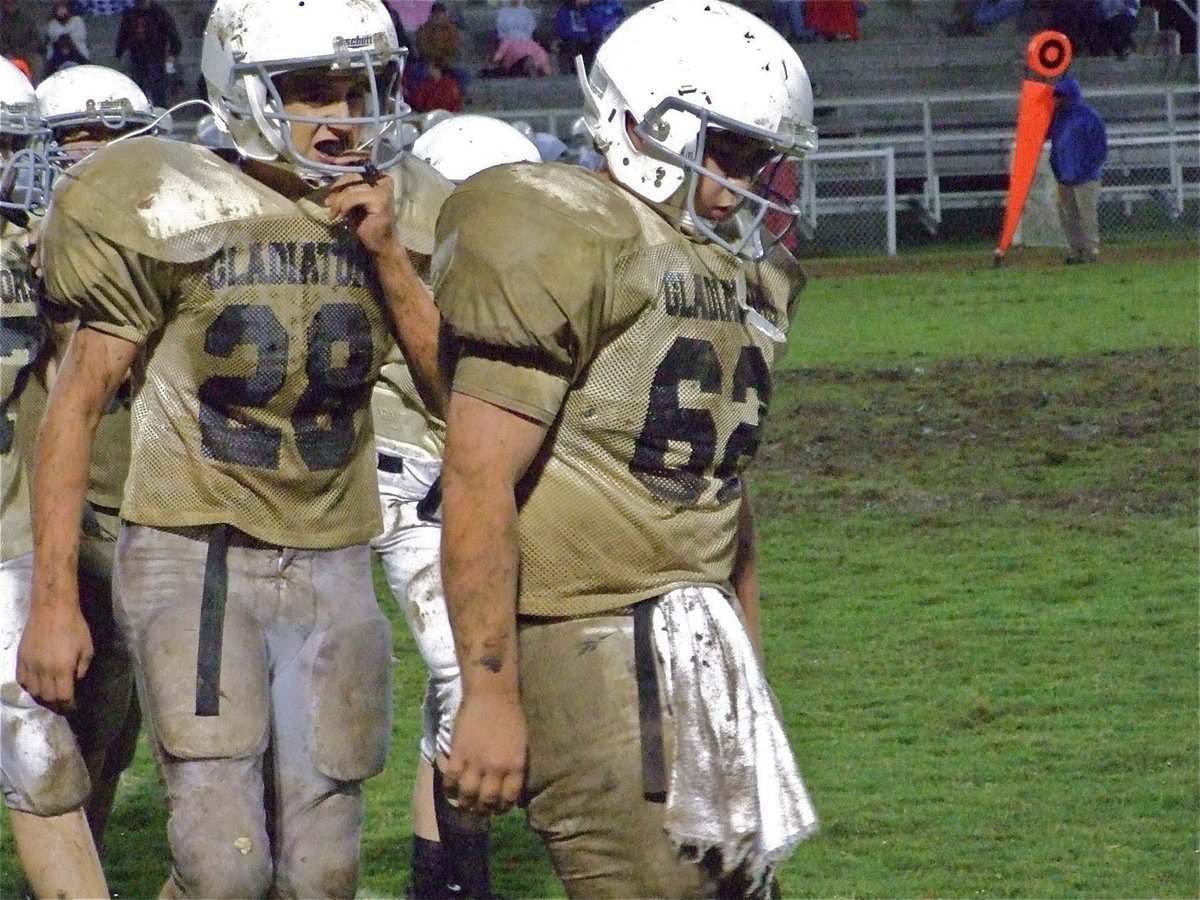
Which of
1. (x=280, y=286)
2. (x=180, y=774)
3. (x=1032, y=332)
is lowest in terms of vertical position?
(x=1032, y=332)

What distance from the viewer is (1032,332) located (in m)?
13.6

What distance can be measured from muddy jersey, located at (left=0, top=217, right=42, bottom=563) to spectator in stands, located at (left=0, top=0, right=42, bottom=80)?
45.3ft

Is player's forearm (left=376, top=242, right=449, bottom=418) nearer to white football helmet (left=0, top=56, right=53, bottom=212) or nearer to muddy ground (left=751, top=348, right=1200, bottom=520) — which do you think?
white football helmet (left=0, top=56, right=53, bottom=212)

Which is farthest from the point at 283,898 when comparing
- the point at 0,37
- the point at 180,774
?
the point at 0,37

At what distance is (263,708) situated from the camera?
325cm

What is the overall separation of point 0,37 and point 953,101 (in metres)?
8.81

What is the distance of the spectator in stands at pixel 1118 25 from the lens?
62.9ft

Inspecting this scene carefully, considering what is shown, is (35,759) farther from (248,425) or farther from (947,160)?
(947,160)

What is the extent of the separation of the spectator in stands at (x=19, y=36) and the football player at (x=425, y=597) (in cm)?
1352

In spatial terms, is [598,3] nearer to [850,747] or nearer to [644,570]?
[850,747]

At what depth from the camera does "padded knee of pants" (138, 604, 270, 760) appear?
3.18 metres

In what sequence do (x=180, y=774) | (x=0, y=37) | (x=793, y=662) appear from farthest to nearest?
(x=0, y=37) < (x=793, y=662) < (x=180, y=774)

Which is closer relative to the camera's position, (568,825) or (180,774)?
(568,825)

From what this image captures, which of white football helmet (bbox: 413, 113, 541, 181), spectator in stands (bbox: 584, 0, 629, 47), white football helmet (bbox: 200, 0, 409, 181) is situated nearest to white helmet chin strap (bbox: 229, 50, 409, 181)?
white football helmet (bbox: 200, 0, 409, 181)
